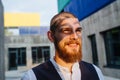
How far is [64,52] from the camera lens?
1.27 meters

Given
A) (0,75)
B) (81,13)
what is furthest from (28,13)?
(0,75)

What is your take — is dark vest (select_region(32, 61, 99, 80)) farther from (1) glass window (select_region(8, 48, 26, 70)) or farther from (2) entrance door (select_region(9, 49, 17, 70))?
(2) entrance door (select_region(9, 49, 17, 70))

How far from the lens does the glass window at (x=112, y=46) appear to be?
1496 cm

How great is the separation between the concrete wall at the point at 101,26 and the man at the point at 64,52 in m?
13.1

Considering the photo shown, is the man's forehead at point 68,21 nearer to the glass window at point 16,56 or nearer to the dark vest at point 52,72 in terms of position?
the dark vest at point 52,72

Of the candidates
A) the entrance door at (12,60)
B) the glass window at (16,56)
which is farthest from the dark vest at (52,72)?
the entrance door at (12,60)

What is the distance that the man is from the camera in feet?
4.17

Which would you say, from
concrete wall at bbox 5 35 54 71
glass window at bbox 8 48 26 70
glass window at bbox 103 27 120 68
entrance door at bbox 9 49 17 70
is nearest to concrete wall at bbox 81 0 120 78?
glass window at bbox 103 27 120 68

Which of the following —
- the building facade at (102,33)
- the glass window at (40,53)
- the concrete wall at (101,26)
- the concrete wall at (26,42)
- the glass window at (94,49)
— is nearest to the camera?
the concrete wall at (101,26)

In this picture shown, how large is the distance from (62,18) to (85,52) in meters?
19.0

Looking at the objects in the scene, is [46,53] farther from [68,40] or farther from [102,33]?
[68,40]

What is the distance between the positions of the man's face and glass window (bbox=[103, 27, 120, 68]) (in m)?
13.7

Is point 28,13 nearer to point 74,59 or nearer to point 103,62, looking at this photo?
point 103,62

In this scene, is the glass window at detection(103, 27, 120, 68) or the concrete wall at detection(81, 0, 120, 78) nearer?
the concrete wall at detection(81, 0, 120, 78)
